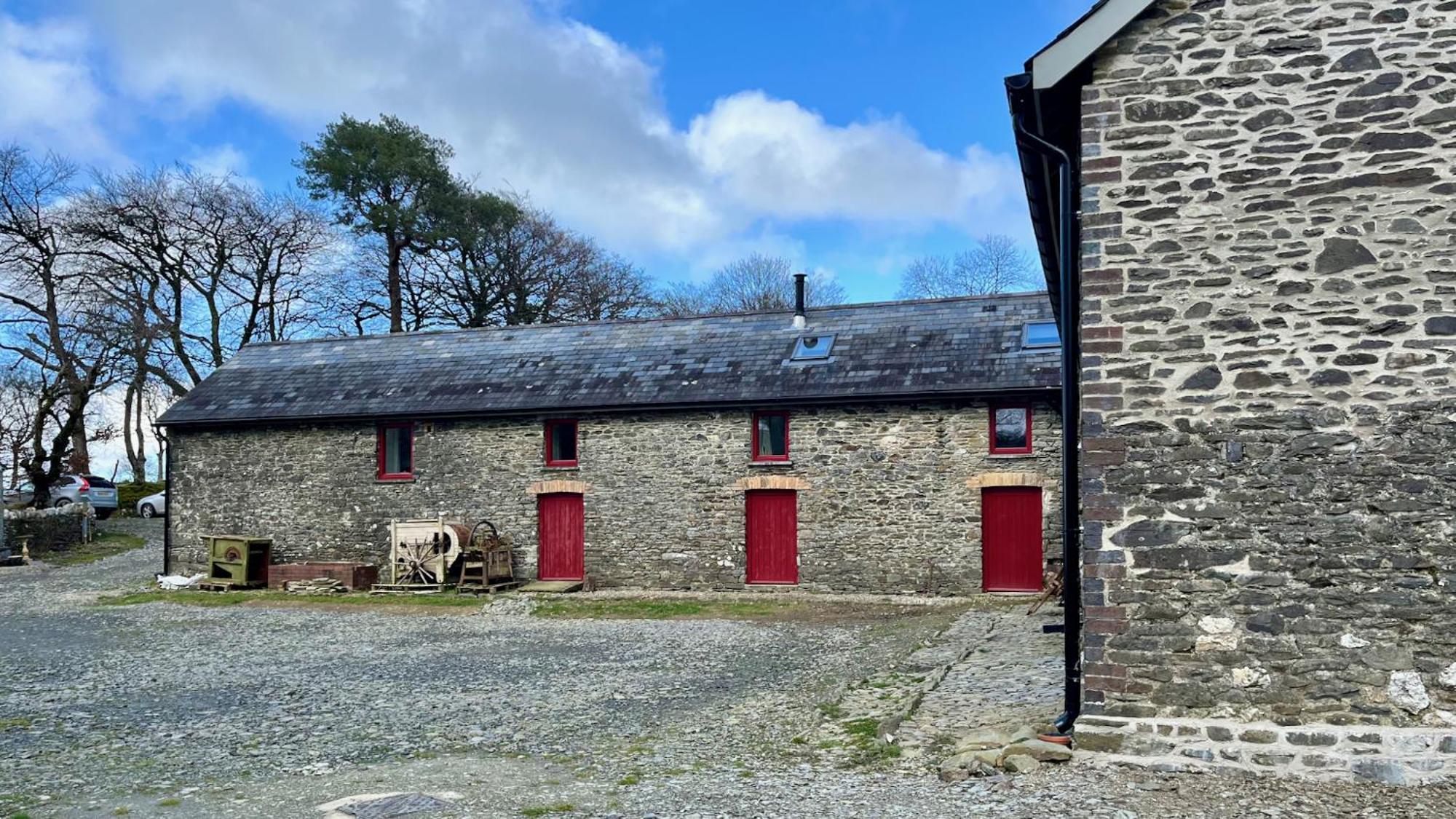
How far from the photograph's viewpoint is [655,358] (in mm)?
21312

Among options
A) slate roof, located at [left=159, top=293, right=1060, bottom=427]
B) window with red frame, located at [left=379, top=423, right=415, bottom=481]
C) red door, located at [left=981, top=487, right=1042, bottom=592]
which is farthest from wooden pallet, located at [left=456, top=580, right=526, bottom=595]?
red door, located at [left=981, top=487, right=1042, bottom=592]

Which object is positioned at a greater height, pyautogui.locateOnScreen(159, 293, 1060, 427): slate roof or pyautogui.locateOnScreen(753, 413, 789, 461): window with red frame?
pyautogui.locateOnScreen(159, 293, 1060, 427): slate roof

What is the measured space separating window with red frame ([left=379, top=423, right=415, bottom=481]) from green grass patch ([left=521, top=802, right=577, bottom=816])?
52.5 feet

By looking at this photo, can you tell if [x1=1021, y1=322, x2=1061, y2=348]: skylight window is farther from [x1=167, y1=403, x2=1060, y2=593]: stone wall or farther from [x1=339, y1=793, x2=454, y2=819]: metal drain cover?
[x1=339, y1=793, x2=454, y2=819]: metal drain cover

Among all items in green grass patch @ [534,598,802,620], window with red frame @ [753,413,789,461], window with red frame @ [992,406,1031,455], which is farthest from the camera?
window with red frame @ [753,413,789,461]

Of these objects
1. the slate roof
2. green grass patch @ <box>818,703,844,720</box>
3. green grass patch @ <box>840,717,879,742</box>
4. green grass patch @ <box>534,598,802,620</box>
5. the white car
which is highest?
the slate roof

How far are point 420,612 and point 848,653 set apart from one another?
26.4 ft

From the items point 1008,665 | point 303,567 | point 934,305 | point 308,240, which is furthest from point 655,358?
point 308,240

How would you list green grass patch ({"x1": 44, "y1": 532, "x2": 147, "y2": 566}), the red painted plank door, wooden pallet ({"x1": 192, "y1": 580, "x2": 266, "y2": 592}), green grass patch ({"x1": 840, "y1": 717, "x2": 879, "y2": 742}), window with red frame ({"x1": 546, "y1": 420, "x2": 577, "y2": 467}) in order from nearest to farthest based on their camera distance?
1. green grass patch ({"x1": 840, "y1": 717, "x2": 879, "y2": 742})
2. the red painted plank door
3. window with red frame ({"x1": 546, "y1": 420, "x2": 577, "y2": 467})
4. wooden pallet ({"x1": 192, "y1": 580, "x2": 266, "y2": 592})
5. green grass patch ({"x1": 44, "y1": 532, "x2": 147, "y2": 566})

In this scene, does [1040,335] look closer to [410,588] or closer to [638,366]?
[638,366]

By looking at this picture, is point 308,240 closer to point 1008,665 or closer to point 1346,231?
point 1008,665

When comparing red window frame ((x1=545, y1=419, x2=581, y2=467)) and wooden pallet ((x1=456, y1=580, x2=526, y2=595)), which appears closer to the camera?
wooden pallet ((x1=456, y1=580, x2=526, y2=595))

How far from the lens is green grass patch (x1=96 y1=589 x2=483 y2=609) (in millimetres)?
18844

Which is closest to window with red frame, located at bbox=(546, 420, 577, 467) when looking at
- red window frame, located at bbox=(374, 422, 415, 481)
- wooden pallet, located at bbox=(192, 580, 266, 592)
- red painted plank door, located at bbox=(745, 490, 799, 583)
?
red window frame, located at bbox=(374, 422, 415, 481)
